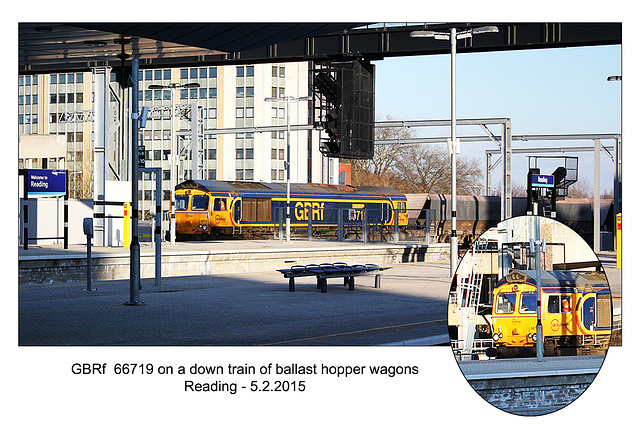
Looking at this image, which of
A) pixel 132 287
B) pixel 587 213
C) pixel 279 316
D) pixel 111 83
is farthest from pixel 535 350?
pixel 587 213

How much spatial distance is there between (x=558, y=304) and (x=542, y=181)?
45.9ft

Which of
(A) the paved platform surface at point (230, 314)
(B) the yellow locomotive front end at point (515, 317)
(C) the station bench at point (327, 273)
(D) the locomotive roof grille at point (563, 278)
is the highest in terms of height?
(D) the locomotive roof grille at point (563, 278)

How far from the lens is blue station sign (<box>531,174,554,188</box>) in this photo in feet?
65.2

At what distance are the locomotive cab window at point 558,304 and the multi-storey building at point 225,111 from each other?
85291 mm

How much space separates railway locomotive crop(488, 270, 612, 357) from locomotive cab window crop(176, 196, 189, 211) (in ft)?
112

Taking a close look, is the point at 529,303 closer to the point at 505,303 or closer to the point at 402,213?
the point at 505,303

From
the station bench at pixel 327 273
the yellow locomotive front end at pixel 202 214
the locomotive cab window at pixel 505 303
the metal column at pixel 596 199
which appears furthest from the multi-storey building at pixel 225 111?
the locomotive cab window at pixel 505 303

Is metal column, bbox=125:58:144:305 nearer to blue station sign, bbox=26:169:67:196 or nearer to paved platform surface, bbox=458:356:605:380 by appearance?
paved platform surface, bbox=458:356:605:380

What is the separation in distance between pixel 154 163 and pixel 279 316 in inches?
3370

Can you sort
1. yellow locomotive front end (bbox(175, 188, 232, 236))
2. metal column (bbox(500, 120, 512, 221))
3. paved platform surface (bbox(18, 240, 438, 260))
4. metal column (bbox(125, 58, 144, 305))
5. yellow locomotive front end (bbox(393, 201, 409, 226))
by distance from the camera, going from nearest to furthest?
metal column (bbox(125, 58, 144, 305)) < paved platform surface (bbox(18, 240, 438, 260)) < metal column (bbox(500, 120, 512, 221)) < yellow locomotive front end (bbox(175, 188, 232, 236)) < yellow locomotive front end (bbox(393, 201, 409, 226))

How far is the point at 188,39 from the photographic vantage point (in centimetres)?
1470

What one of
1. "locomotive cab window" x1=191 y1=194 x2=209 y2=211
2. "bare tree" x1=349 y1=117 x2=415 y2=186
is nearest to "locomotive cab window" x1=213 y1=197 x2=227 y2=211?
"locomotive cab window" x1=191 y1=194 x2=209 y2=211

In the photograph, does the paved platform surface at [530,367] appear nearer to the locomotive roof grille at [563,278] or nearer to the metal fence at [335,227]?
the locomotive roof grille at [563,278]

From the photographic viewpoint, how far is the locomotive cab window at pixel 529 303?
21.4 ft
